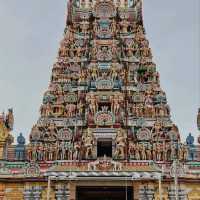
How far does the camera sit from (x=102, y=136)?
34531 millimetres

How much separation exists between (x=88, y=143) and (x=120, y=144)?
2.35 metres

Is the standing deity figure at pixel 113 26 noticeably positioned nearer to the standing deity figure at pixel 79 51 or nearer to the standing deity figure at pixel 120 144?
the standing deity figure at pixel 79 51

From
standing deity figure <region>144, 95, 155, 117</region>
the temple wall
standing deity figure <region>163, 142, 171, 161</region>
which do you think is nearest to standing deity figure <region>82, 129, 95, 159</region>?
the temple wall

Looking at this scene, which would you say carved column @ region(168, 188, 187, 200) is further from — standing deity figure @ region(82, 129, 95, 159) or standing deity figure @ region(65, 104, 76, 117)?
standing deity figure @ region(65, 104, 76, 117)

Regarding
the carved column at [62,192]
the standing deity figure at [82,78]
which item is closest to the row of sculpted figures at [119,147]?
the carved column at [62,192]

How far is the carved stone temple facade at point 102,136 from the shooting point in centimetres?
3225

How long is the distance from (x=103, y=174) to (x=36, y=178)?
4819 millimetres

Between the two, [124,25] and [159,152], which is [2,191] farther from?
[124,25]

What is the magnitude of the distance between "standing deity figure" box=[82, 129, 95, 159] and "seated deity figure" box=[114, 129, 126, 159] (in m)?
1.78

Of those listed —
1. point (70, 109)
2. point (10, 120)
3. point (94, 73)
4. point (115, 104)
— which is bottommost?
point (10, 120)

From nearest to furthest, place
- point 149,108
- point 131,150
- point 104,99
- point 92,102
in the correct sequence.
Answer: point 131,150 → point 92,102 → point 149,108 → point 104,99

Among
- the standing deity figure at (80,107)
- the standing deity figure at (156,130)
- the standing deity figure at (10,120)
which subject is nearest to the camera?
the standing deity figure at (156,130)

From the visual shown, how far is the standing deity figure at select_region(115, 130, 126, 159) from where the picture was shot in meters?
33.5

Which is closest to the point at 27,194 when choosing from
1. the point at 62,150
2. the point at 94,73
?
the point at 62,150
